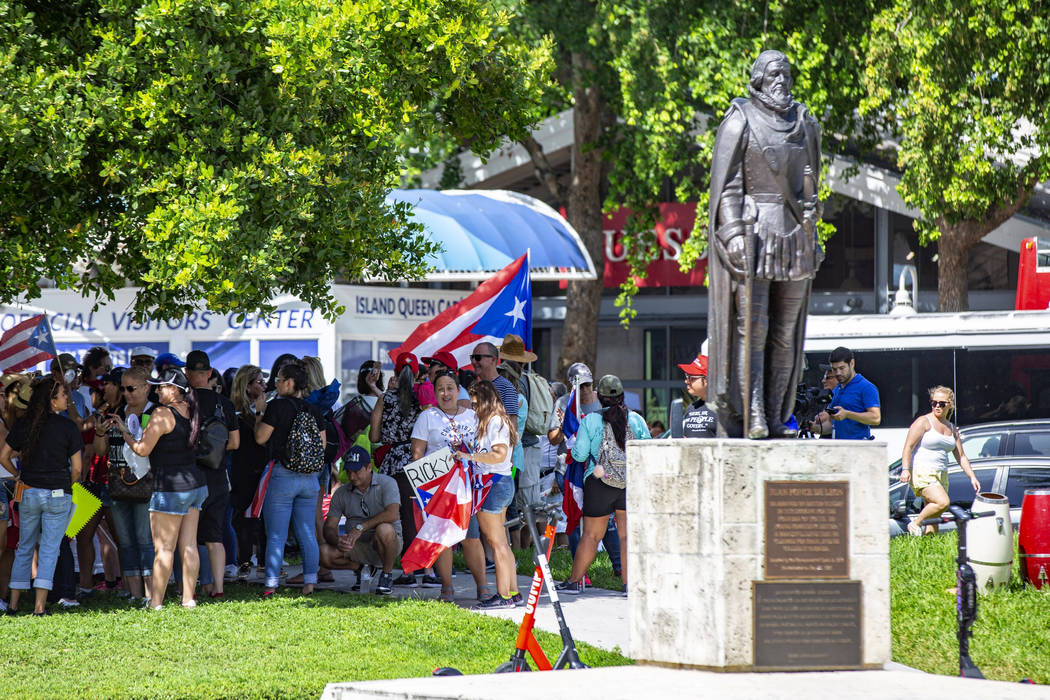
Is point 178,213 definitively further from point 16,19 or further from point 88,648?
point 88,648

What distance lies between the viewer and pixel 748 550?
24.7 feet

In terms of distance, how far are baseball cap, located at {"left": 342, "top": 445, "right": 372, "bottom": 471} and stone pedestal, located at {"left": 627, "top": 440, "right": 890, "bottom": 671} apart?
458 centimetres

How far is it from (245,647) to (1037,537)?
20.0 feet

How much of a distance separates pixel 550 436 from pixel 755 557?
6183 mm

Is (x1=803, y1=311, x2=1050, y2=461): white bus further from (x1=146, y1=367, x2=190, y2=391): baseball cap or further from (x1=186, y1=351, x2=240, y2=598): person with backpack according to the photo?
(x1=146, y1=367, x2=190, y2=391): baseball cap

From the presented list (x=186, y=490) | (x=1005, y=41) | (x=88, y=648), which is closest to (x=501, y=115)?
(x=186, y=490)

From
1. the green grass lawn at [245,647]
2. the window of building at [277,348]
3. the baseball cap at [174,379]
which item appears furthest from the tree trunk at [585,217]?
the green grass lawn at [245,647]

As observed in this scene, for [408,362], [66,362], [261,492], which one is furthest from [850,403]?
[66,362]

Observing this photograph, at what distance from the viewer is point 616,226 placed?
25750 mm

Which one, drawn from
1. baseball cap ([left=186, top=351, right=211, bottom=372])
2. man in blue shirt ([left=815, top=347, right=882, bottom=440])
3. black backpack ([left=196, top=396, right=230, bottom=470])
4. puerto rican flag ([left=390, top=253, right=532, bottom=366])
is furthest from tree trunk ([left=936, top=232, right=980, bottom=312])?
black backpack ([left=196, top=396, right=230, bottom=470])

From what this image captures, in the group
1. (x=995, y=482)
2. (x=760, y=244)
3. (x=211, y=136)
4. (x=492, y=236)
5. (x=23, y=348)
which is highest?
(x=492, y=236)

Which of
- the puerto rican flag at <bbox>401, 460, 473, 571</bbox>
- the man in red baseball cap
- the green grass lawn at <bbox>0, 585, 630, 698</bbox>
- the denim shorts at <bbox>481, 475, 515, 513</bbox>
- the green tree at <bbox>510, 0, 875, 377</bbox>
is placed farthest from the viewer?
the green tree at <bbox>510, 0, 875, 377</bbox>

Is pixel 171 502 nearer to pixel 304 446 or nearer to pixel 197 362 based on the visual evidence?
pixel 304 446

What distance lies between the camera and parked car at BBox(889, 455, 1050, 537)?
13.7 metres
